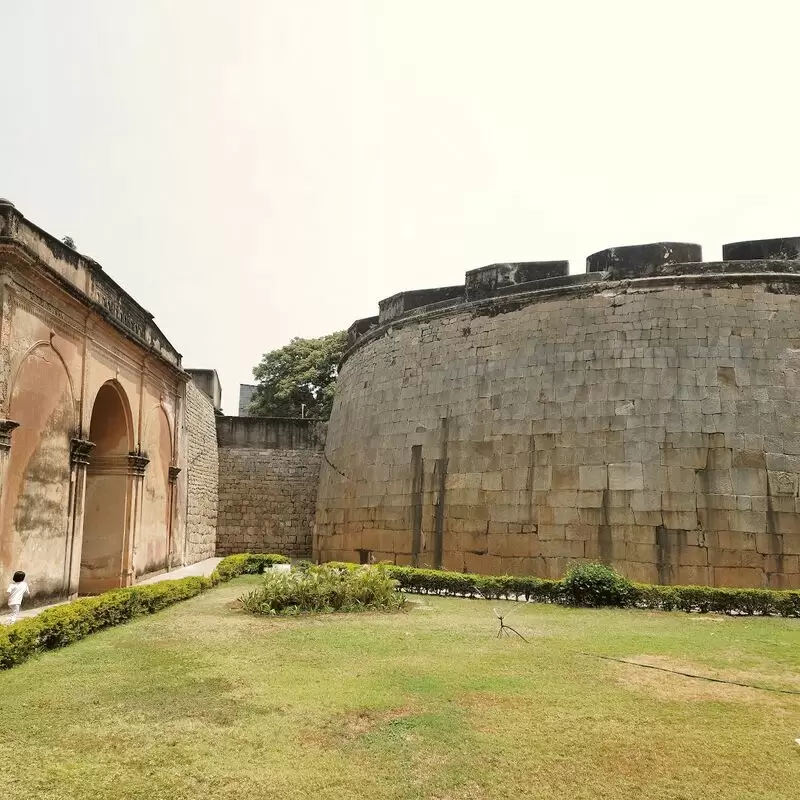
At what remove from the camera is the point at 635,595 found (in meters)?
9.38

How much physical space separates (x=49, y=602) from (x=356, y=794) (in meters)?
7.19

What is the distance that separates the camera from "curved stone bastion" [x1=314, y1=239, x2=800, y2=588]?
10.3 meters

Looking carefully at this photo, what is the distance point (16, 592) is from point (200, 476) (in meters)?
9.91

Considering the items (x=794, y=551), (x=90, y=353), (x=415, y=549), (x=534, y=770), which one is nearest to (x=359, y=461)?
(x=415, y=549)

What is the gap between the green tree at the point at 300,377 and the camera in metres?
29.8

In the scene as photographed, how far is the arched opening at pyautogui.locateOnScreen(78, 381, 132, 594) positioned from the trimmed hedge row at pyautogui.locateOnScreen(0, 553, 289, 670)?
1.81m

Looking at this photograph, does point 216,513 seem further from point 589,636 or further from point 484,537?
point 589,636

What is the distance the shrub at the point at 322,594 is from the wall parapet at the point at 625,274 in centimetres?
606

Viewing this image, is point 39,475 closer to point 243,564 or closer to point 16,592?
point 16,592

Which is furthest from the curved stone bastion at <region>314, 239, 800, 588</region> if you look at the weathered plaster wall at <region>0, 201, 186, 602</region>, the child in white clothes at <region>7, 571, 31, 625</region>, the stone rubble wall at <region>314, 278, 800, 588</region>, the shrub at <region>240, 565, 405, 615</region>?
the child in white clothes at <region>7, 571, 31, 625</region>

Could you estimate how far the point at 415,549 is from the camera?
41.6 feet

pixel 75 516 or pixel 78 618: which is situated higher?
pixel 75 516

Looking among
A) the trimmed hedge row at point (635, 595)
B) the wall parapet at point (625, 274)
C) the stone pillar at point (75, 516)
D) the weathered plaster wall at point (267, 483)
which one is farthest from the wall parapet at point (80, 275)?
the trimmed hedge row at point (635, 595)

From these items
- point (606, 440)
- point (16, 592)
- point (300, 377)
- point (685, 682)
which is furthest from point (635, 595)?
point (300, 377)
